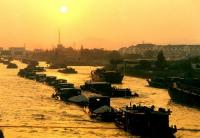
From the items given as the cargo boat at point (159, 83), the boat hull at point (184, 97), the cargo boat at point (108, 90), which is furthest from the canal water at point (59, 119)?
the cargo boat at point (159, 83)

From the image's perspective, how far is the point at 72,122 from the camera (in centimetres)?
5100

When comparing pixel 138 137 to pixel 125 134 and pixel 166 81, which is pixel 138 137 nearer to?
pixel 125 134

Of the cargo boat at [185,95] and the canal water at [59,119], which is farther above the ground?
the cargo boat at [185,95]

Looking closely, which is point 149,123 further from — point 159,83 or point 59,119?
point 159,83

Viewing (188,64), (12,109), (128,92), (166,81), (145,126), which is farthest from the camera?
(188,64)

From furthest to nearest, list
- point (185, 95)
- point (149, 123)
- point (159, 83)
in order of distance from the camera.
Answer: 1. point (159, 83)
2. point (185, 95)
3. point (149, 123)

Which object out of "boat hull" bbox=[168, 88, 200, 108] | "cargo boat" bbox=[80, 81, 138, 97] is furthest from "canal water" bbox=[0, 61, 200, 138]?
"cargo boat" bbox=[80, 81, 138, 97]

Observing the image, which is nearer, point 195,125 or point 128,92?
point 195,125

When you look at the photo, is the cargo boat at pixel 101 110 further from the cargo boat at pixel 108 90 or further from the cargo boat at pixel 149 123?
the cargo boat at pixel 108 90

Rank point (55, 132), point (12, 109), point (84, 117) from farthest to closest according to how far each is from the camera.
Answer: point (12, 109)
point (84, 117)
point (55, 132)

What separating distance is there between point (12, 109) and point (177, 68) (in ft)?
290

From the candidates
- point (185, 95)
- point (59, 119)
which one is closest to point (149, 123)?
point (59, 119)

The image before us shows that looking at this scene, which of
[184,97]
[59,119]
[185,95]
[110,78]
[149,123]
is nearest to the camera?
[149,123]

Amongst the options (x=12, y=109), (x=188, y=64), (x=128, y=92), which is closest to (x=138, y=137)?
(x=12, y=109)
